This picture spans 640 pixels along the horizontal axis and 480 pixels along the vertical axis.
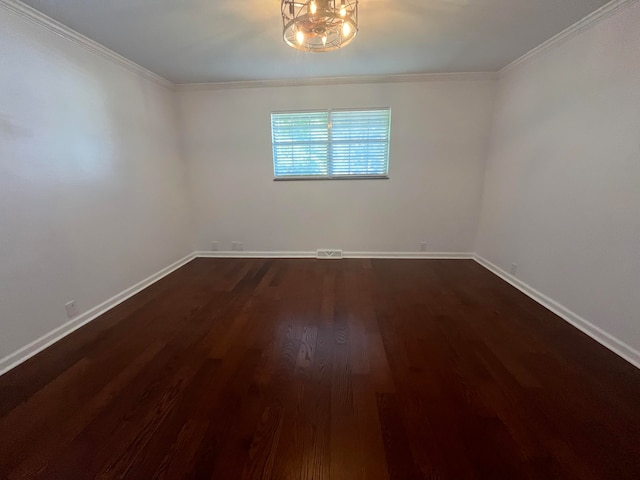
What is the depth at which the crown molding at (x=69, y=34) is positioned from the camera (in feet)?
6.37

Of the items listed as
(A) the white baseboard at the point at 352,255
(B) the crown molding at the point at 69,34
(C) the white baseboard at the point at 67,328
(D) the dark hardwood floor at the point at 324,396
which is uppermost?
(B) the crown molding at the point at 69,34

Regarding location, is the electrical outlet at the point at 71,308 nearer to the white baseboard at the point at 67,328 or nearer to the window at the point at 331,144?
the white baseboard at the point at 67,328

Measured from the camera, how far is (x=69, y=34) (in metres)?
2.31

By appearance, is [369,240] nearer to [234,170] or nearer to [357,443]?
[234,170]

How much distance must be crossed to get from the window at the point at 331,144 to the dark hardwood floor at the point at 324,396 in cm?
200

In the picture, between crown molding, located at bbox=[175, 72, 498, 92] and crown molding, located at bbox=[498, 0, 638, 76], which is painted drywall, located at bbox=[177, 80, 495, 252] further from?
crown molding, located at bbox=[498, 0, 638, 76]

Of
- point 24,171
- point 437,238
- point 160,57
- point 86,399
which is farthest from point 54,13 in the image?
point 437,238

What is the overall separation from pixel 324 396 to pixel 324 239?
2.70m

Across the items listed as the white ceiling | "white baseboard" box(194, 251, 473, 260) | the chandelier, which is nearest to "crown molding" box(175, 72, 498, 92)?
the white ceiling

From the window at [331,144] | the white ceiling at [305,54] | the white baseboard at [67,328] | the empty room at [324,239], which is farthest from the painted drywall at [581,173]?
the white baseboard at [67,328]

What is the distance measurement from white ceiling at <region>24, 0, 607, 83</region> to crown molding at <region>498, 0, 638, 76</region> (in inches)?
2.6

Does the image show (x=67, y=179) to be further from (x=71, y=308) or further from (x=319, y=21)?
(x=319, y=21)

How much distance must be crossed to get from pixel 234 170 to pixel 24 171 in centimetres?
228

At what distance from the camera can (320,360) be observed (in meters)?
2.02
